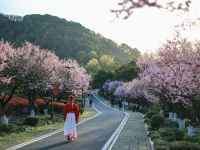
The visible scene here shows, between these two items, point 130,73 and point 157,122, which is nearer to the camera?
point 157,122

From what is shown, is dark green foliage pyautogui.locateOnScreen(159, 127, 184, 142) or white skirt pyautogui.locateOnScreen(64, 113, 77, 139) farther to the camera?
white skirt pyautogui.locateOnScreen(64, 113, 77, 139)

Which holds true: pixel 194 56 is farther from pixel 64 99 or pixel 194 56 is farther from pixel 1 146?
pixel 64 99

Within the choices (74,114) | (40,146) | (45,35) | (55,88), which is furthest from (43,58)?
(45,35)

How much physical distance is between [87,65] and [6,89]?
508 ft

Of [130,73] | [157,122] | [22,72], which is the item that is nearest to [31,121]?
[22,72]

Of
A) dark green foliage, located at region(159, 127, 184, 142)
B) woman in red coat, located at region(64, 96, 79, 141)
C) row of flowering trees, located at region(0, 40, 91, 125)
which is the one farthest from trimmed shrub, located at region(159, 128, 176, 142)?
row of flowering trees, located at region(0, 40, 91, 125)

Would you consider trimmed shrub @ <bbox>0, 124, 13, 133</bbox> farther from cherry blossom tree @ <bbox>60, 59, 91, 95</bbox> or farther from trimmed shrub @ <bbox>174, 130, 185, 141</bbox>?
cherry blossom tree @ <bbox>60, 59, 91, 95</bbox>

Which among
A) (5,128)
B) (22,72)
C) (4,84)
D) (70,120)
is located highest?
(22,72)

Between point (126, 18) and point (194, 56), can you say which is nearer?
point (126, 18)

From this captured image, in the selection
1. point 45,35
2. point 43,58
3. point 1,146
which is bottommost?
point 1,146

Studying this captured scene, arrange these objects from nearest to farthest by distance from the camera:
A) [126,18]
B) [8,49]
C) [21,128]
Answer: [126,18] → [21,128] → [8,49]

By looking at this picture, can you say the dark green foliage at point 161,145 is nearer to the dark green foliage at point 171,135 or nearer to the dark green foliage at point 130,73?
the dark green foliage at point 171,135

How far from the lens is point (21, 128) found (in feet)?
89.9

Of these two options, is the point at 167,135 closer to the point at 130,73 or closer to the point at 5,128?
the point at 5,128
